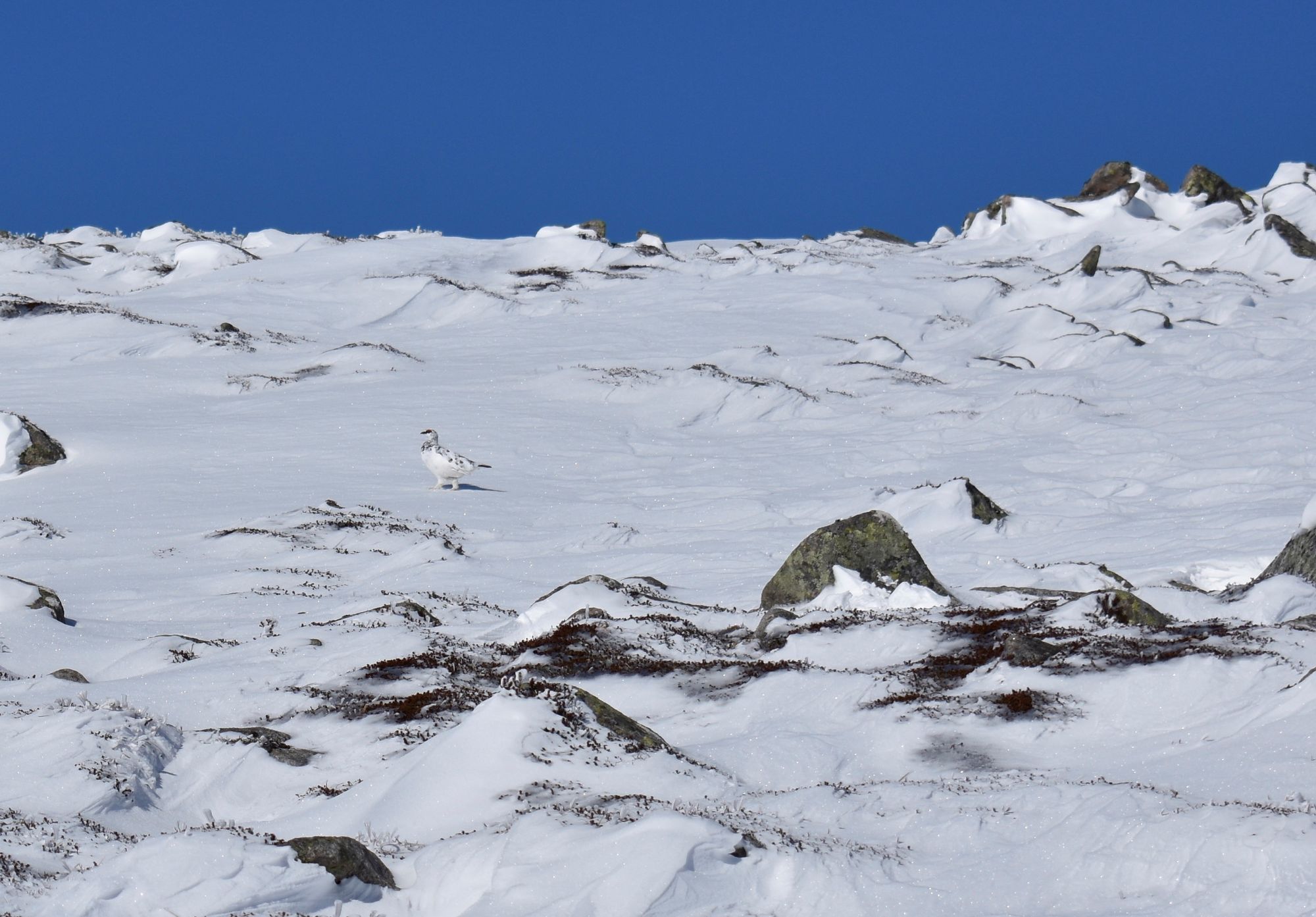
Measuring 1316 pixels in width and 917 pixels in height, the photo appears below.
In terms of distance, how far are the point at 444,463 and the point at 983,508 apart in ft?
Answer: 33.1

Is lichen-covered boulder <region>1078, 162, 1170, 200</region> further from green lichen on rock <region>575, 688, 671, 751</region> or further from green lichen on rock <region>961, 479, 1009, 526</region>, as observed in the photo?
green lichen on rock <region>575, 688, 671, 751</region>

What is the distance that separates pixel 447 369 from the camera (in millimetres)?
35344

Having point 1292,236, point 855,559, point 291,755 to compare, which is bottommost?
point 291,755

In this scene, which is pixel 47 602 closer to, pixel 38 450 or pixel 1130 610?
pixel 38 450

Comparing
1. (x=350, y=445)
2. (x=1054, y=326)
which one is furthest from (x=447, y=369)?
(x=1054, y=326)

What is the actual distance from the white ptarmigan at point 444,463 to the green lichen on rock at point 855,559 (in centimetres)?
1026

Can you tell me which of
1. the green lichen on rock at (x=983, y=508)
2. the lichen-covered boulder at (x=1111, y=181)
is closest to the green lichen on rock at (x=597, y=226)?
the lichen-covered boulder at (x=1111, y=181)

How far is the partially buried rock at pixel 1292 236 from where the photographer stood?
167 feet

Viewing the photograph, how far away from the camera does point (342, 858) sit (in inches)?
251

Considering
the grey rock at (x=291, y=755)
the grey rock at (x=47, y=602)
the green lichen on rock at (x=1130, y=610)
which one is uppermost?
the green lichen on rock at (x=1130, y=610)

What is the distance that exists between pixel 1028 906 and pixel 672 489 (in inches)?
740

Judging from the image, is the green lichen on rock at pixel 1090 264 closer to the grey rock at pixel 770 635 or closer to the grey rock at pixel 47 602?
the grey rock at pixel 770 635

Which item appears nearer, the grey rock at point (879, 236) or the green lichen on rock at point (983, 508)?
the green lichen on rock at point (983, 508)

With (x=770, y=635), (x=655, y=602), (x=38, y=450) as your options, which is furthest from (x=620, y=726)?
(x=38, y=450)
